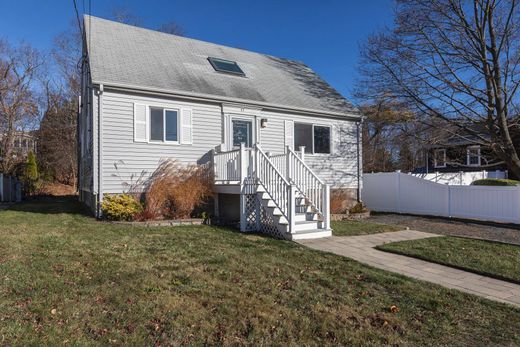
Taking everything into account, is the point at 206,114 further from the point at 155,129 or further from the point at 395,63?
the point at 395,63

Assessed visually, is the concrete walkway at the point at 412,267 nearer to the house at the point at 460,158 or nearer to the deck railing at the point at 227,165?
the deck railing at the point at 227,165

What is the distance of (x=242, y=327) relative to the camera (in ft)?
11.4

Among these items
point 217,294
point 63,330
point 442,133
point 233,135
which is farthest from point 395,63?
point 63,330

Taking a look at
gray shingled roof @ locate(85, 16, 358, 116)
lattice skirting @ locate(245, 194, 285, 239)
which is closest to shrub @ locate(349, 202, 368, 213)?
gray shingled roof @ locate(85, 16, 358, 116)

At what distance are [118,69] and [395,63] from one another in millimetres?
10686

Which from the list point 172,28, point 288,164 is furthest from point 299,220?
point 172,28

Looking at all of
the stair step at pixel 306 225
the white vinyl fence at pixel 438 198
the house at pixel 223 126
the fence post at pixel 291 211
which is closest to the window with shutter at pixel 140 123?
the house at pixel 223 126

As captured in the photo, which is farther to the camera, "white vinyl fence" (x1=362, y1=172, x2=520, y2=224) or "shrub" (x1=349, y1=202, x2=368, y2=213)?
"shrub" (x1=349, y1=202, x2=368, y2=213)

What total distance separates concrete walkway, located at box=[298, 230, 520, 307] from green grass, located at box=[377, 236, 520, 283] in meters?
0.22

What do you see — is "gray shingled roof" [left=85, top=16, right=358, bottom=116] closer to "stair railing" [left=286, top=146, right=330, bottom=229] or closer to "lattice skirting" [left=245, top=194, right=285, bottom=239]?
"stair railing" [left=286, top=146, right=330, bottom=229]

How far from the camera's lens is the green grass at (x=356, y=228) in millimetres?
9280

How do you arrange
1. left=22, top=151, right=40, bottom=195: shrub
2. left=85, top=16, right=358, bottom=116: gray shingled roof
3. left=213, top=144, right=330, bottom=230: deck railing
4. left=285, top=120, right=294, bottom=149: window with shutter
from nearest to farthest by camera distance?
left=213, top=144, right=330, bottom=230: deck railing
left=85, top=16, right=358, bottom=116: gray shingled roof
left=285, top=120, right=294, bottom=149: window with shutter
left=22, top=151, right=40, bottom=195: shrub

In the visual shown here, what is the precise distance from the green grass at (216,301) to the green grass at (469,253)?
1.56 metres

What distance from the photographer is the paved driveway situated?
9258 mm
